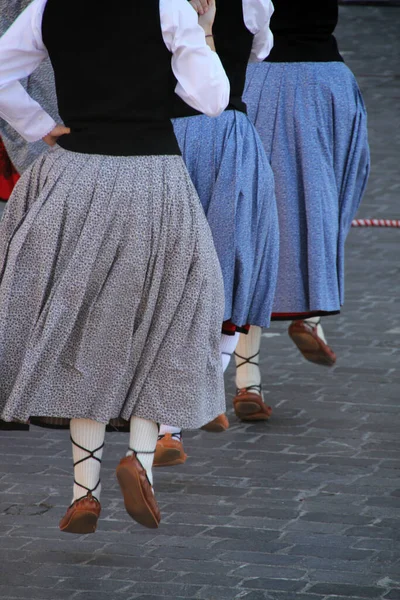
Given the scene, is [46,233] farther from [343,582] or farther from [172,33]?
[343,582]

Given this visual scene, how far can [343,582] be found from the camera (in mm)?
4055

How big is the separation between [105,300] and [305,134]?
Result: 2.07 metres

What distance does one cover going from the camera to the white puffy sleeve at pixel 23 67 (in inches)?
161

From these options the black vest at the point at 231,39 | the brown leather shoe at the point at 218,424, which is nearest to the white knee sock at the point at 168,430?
the brown leather shoe at the point at 218,424

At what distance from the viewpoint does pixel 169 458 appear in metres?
5.11

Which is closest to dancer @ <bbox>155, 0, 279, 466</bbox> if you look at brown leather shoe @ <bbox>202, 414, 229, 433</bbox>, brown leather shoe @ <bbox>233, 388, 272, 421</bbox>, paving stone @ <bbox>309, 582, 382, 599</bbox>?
brown leather shoe @ <bbox>202, 414, 229, 433</bbox>

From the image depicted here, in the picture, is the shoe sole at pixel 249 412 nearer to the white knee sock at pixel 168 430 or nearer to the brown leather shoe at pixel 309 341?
the brown leather shoe at pixel 309 341

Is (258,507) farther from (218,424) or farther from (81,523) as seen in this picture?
(81,523)

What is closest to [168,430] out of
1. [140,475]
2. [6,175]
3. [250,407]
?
[250,407]

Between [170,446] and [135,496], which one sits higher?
[135,496]

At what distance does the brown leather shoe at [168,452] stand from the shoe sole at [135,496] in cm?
105

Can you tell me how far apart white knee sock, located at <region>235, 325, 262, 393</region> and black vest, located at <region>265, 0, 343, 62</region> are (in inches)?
46.5

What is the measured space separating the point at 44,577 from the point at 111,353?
2.31ft

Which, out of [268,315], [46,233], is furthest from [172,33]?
[268,315]
